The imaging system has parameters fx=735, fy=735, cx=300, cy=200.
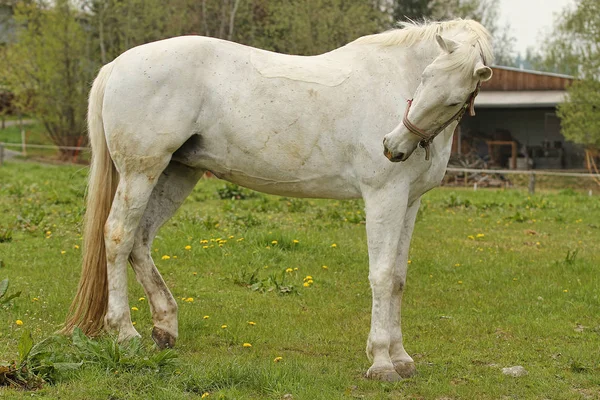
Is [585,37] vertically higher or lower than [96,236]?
higher

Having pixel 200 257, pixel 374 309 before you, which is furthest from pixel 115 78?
pixel 200 257

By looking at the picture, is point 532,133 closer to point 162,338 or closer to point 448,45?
point 448,45

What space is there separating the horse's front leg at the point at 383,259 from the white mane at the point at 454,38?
0.92 metres

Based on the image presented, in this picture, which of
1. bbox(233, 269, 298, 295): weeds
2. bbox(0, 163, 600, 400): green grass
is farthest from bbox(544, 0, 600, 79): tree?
bbox(233, 269, 298, 295): weeds

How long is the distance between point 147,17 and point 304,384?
2748 cm

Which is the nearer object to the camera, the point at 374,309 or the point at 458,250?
the point at 374,309

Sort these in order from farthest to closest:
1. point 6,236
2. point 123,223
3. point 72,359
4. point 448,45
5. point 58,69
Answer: point 58,69 < point 6,236 < point 123,223 < point 72,359 < point 448,45

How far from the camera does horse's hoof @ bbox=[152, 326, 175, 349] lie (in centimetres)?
523

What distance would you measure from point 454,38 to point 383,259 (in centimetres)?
150

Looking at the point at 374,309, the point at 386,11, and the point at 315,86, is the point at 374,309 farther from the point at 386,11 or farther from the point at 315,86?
the point at 386,11

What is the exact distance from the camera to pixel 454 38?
472 centimetres

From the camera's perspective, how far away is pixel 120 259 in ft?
16.7

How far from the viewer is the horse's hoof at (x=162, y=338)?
5.23 meters

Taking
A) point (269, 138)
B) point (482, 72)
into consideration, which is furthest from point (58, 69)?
point (482, 72)
